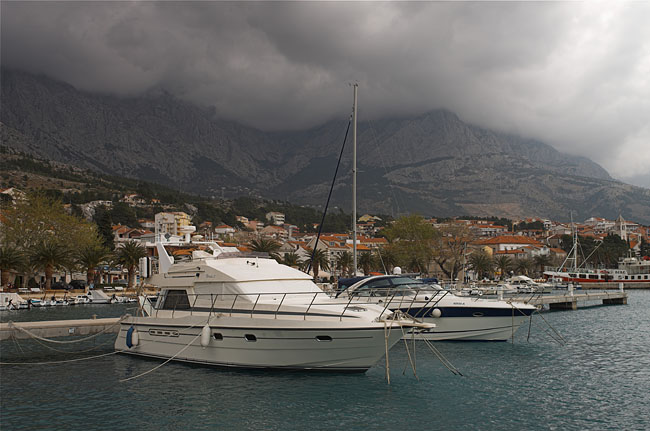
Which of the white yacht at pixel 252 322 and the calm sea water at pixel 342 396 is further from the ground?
the white yacht at pixel 252 322

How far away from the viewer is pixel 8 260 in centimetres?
4750

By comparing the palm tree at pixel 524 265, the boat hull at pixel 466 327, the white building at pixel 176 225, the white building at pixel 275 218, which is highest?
the white building at pixel 275 218

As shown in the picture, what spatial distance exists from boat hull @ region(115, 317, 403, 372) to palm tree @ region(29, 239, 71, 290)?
40240 millimetres

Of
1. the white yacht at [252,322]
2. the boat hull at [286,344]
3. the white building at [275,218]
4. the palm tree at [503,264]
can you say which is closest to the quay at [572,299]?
the white yacht at [252,322]

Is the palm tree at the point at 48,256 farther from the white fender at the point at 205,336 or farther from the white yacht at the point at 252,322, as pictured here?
the white fender at the point at 205,336

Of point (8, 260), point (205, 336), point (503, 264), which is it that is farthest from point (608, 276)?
point (205, 336)

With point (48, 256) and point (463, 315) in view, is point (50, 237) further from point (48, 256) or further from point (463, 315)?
point (463, 315)

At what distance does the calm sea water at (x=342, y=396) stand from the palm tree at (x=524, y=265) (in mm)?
85568

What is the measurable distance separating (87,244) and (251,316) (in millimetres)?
49028

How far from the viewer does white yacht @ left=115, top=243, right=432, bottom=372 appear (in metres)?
13.9

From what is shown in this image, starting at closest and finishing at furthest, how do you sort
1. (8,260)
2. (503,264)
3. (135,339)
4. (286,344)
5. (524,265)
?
(286,344) < (135,339) < (8,260) < (503,264) < (524,265)

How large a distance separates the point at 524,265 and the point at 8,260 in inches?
3388

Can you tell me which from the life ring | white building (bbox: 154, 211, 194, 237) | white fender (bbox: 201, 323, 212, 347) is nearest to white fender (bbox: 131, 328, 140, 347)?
the life ring

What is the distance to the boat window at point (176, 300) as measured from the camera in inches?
661
